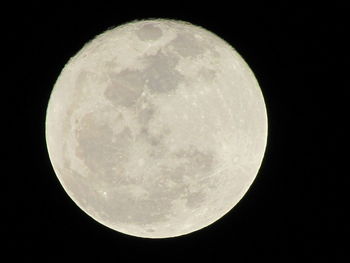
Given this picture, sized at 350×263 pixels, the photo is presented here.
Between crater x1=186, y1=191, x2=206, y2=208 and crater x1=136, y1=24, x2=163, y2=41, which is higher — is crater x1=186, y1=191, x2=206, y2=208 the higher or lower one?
the lower one

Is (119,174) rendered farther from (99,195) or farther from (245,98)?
(245,98)

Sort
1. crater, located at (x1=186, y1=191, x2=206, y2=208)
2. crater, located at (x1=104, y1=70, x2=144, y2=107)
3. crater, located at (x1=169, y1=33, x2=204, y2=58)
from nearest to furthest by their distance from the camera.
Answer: crater, located at (x1=104, y1=70, x2=144, y2=107) < crater, located at (x1=169, y1=33, x2=204, y2=58) < crater, located at (x1=186, y1=191, x2=206, y2=208)

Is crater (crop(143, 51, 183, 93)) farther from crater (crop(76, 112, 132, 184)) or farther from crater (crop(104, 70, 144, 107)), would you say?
crater (crop(76, 112, 132, 184))

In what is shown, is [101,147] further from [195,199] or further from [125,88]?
[195,199]

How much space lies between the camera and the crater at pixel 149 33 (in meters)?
5.23

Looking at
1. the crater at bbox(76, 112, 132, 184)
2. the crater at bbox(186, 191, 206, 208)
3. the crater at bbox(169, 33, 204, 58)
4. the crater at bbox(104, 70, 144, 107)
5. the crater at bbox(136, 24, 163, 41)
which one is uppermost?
the crater at bbox(136, 24, 163, 41)

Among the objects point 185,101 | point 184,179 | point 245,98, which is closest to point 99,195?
point 184,179

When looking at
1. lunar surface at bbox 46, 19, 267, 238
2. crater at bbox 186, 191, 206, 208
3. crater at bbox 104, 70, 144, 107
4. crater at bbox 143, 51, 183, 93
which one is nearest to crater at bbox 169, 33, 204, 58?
lunar surface at bbox 46, 19, 267, 238

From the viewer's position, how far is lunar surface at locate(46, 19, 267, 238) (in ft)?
16.4

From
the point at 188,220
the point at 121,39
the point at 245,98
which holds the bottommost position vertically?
the point at 188,220

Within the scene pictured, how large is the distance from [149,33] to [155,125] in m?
0.85

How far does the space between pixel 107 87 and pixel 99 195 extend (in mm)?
960

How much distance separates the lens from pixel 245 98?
5.40 m

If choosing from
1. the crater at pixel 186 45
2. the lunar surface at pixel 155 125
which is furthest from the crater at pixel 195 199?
the crater at pixel 186 45
